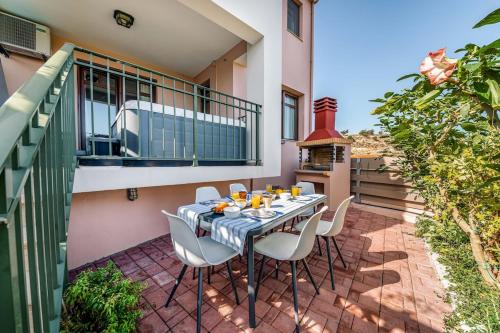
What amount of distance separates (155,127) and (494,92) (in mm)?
3010

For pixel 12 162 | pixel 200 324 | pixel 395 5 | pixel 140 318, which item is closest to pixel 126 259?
pixel 140 318

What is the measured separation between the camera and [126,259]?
2719 millimetres

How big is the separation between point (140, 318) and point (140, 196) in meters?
1.92

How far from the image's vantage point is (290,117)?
5.88 meters

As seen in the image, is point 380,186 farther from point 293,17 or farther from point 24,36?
point 24,36

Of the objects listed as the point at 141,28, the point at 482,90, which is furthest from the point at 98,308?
the point at 141,28

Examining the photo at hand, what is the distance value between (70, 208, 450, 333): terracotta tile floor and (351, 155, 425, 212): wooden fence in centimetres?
163

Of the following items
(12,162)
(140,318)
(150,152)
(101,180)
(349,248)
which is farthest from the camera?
(349,248)

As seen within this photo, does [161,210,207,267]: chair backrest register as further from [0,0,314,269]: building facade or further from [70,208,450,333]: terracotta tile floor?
[0,0,314,269]: building facade

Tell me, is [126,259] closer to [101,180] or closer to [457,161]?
[101,180]

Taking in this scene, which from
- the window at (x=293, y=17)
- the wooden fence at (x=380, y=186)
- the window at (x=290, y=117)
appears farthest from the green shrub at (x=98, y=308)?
the window at (x=293, y=17)

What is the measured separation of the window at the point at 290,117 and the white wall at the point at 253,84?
1.57m

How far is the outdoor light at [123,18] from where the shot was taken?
3160 millimetres

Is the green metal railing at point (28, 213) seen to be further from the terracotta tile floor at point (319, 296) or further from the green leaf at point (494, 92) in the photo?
the green leaf at point (494, 92)
